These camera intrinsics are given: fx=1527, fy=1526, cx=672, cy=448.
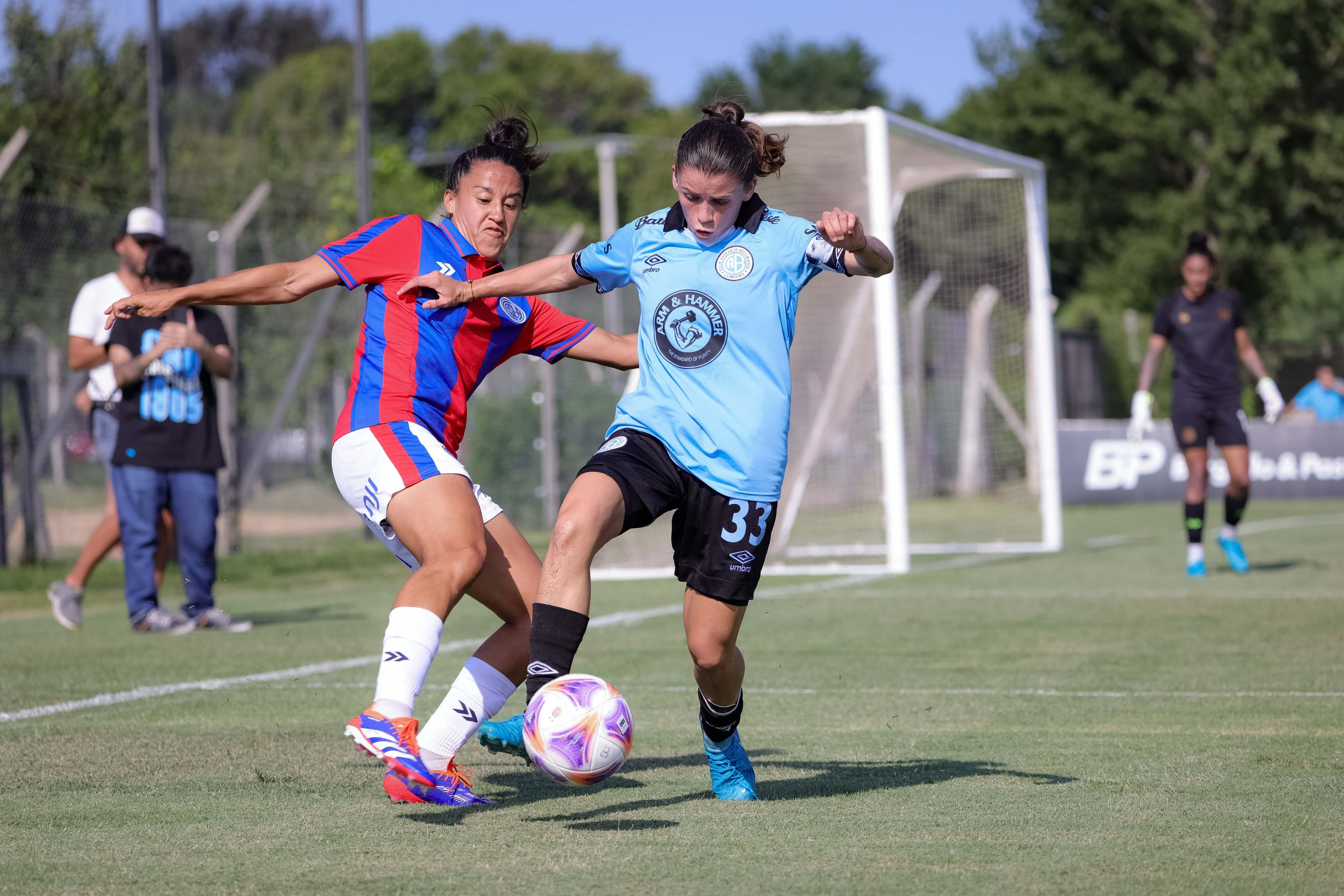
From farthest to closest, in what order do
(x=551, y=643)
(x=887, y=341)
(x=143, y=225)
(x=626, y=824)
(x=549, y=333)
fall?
(x=887, y=341) → (x=143, y=225) → (x=549, y=333) → (x=626, y=824) → (x=551, y=643)

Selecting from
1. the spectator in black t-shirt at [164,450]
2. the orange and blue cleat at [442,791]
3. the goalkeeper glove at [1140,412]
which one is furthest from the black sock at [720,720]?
the goalkeeper glove at [1140,412]

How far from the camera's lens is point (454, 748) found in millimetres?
4125

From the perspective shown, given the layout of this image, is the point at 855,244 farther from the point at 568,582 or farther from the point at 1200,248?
the point at 1200,248

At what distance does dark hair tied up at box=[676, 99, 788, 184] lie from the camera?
4160mm

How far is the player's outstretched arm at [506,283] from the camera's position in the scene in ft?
13.8

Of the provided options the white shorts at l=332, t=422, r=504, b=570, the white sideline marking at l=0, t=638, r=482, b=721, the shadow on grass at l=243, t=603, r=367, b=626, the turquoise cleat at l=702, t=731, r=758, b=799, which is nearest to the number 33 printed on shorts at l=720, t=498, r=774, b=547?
the turquoise cleat at l=702, t=731, r=758, b=799

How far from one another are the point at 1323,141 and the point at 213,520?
1124 inches

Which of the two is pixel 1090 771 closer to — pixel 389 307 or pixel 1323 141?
pixel 389 307

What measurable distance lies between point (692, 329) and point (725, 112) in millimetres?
749

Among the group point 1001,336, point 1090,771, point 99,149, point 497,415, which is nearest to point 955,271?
point 1001,336

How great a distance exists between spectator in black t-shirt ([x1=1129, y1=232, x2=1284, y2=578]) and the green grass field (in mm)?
1996

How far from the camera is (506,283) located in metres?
4.28

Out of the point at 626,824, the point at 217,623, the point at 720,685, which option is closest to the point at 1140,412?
the point at 217,623

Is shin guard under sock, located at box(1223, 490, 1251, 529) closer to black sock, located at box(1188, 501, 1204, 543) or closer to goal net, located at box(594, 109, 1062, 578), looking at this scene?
black sock, located at box(1188, 501, 1204, 543)
